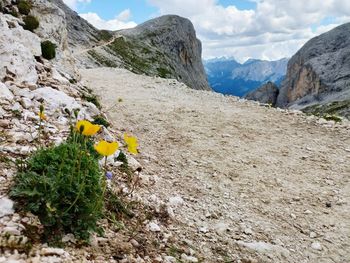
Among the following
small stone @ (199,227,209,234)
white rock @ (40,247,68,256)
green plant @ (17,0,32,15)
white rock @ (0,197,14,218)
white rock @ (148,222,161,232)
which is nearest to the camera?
white rock @ (40,247,68,256)

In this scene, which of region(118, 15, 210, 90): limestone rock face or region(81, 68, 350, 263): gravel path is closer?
region(81, 68, 350, 263): gravel path

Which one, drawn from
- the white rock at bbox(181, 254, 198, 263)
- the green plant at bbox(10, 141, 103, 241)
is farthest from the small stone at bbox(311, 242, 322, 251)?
the green plant at bbox(10, 141, 103, 241)

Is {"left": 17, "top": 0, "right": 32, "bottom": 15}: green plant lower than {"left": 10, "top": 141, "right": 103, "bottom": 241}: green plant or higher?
higher

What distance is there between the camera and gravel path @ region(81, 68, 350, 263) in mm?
7137

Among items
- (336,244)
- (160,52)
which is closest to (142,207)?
(336,244)

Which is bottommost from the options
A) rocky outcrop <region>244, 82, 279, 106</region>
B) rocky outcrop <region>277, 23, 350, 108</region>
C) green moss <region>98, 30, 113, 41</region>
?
rocky outcrop <region>244, 82, 279, 106</region>

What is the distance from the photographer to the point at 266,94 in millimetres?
152750

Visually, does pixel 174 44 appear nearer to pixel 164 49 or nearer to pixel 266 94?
pixel 164 49

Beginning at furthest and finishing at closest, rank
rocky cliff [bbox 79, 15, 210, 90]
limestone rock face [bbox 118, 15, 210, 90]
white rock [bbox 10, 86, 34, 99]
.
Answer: limestone rock face [bbox 118, 15, 210, 90] < rocky cliff [bbox 79, 15, 210, 90] < white rock [bbox 10, 86, 34, 99]

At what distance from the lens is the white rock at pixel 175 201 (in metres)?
7.95

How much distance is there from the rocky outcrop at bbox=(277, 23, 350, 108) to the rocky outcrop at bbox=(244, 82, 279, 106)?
2456 mm

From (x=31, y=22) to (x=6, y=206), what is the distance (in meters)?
17.6

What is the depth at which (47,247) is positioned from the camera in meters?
4.53

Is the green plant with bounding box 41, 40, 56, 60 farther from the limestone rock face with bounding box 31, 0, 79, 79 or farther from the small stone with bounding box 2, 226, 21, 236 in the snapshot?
the small stone with bounding box 2, 226, 21, 236
